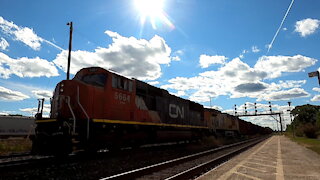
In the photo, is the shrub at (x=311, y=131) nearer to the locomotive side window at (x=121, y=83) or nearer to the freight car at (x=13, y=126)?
the locomotive side window at (x=121, y=83)

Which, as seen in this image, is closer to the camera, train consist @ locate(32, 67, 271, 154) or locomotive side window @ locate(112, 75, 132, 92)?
train consist @ locate(32, 67, 271, 154)

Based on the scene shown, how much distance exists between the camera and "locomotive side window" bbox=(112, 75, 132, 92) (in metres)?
11.2

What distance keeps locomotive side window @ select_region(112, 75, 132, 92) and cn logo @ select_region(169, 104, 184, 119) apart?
5320 millimetres

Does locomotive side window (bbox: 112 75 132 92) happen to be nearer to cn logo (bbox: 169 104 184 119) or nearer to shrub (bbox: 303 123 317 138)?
cn logo (bbox: 169 104 184 119)

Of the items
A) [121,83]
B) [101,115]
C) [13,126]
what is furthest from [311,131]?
[13,126]

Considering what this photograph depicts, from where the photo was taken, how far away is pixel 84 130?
9477 mm

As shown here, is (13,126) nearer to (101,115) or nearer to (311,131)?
(101,115)

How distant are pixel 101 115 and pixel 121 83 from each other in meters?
2.05

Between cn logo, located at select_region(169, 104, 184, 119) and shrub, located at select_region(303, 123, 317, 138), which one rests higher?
cn logo, located at select_region(169, 104, 184, 119)

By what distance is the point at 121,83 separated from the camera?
11.7 meters

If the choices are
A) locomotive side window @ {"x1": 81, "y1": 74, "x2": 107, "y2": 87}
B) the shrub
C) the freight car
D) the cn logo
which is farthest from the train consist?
the shrub

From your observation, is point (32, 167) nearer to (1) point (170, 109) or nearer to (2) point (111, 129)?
(2) point (111, 129)

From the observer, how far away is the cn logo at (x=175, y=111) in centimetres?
1678

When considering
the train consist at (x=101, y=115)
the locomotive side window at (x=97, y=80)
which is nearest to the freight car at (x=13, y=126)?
the train consist at (x=101, y=115)
